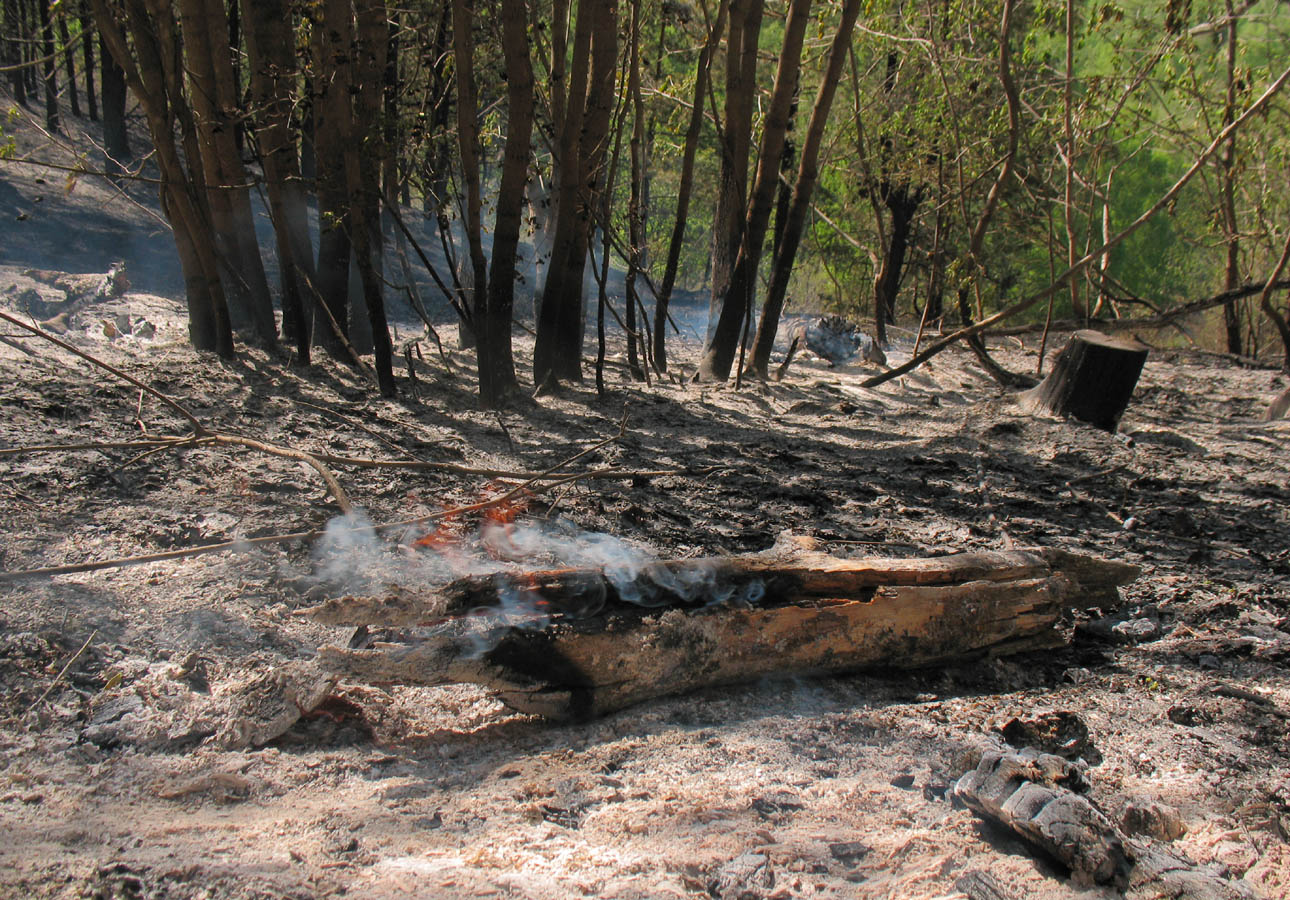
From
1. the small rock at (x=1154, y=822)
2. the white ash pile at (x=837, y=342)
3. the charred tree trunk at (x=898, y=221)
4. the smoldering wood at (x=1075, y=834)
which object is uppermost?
the charred tree trunk at (x=898, y=221)

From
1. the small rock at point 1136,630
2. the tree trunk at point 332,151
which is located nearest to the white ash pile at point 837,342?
the tree trunk at point 332,151

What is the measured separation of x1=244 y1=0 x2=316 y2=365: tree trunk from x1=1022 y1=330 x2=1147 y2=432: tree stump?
19.6 ft

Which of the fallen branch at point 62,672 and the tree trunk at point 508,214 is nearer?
the fallen branch at point 62,672

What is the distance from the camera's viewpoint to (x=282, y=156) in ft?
22.6

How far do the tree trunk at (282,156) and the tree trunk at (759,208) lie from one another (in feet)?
12.8

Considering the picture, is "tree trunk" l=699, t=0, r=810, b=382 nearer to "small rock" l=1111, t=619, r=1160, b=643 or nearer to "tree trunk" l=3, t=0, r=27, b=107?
"small rock" l=1111, t=619, r=1160, b=643

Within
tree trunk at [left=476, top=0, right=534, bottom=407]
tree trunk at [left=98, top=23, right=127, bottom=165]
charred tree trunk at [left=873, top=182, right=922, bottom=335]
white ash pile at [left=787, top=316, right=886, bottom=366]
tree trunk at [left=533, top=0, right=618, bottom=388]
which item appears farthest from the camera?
tree trunk at [left=98, top=23, right=127, bottom=165]

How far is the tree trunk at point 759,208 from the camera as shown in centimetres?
747

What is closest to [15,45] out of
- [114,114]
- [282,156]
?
[114,114]

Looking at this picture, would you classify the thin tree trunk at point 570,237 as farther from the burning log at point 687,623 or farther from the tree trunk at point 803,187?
the burning log at point 687,623

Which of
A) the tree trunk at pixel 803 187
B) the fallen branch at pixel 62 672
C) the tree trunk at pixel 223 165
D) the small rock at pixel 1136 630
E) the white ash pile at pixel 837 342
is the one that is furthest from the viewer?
the white ash pile at pixel 837 342

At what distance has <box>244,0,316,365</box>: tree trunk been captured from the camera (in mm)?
6668

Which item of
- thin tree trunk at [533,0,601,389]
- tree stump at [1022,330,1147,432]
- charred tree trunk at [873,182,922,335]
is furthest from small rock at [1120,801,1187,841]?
charred tree trunk at [873,182,922,335]

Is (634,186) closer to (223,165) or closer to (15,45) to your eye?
(223,165)
